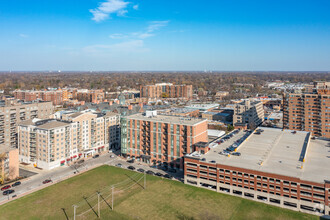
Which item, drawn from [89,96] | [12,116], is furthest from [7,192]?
[89,96]

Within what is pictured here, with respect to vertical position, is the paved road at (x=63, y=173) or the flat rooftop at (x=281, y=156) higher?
the flat rooftop at (x=281, y=156)

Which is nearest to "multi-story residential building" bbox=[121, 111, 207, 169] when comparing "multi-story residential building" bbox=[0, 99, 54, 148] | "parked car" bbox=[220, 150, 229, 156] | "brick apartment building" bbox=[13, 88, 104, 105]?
"parked car" bbox=[220, 150, 229, 156]

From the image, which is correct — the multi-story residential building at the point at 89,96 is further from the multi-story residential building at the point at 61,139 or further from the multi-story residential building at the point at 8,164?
the multi-story residential building at the point at 8,164

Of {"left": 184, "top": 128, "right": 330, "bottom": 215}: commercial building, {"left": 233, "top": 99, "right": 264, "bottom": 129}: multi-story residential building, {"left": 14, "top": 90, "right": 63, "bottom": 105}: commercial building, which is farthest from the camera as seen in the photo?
{"left": 14, "top": 90, "right": 63, "bottom": 105}: commercial building

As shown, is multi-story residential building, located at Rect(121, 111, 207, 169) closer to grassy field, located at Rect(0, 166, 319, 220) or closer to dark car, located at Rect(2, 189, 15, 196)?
grassy field, located at Rect(0, 166, 319, 220)

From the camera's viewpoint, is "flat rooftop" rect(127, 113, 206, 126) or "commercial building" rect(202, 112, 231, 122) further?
"commercial building" rect(202, 112, 231, 122)

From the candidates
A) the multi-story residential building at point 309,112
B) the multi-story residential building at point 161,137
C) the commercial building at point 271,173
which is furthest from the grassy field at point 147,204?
the multi-story residential building at point 309,112

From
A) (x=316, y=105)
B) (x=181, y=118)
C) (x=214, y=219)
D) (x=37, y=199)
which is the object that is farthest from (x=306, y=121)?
(x=37, y=199)
